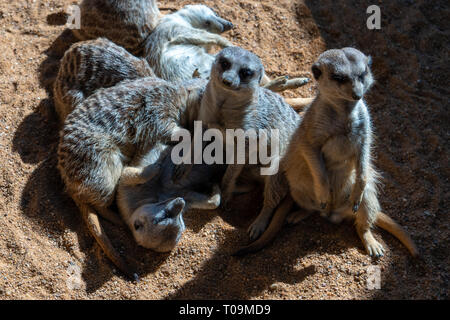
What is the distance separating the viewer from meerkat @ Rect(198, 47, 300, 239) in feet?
8.81

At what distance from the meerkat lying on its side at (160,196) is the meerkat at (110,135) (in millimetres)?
72

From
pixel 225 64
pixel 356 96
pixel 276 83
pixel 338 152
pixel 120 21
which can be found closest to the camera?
pixel 356 96

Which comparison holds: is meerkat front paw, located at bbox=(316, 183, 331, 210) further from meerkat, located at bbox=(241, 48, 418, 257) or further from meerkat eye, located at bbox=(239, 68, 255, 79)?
meerkat eye, located at bbox=(239, 68, 255, 79)

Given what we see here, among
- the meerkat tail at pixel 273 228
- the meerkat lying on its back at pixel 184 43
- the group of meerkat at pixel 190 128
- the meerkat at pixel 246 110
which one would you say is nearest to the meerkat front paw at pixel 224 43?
the meerkat lying on its back at pixel 184 43

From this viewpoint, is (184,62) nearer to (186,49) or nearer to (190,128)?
(186,49)

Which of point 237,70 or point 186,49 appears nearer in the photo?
Answer: point 237,70

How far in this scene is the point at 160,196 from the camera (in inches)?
115

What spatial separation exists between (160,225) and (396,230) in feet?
4.11

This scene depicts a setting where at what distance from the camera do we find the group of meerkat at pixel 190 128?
2537 mm

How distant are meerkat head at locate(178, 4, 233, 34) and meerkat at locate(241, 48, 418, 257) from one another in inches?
56.9

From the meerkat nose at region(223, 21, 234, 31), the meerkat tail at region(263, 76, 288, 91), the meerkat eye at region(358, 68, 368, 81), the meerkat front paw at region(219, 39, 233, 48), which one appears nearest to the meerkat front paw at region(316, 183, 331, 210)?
the meerkat eye at region(358, 68, 368, 81)

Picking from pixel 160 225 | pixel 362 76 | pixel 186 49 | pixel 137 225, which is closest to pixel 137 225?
pixel 137 225

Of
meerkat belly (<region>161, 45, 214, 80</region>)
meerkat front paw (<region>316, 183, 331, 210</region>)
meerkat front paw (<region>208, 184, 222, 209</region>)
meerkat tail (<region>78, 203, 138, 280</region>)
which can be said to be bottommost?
meerkat tail (<region>78, 203, 138, 280</region>)

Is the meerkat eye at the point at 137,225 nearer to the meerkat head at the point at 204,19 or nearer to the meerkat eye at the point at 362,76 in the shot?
the meerkat eye at the point at 362,76
